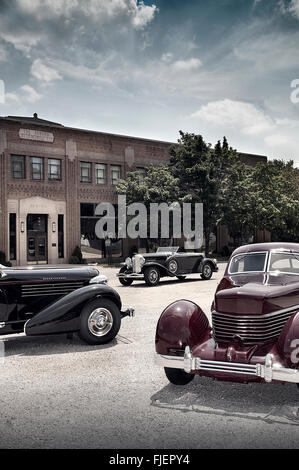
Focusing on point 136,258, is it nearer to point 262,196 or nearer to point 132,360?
point 132,360

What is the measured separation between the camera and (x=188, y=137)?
120ft

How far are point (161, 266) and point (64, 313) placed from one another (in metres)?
10.4

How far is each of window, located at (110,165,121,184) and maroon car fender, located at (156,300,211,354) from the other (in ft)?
107

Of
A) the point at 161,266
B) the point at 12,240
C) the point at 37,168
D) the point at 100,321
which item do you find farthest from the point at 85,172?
the point at 100,321

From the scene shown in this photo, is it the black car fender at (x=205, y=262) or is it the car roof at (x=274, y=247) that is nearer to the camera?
the car roof at (x=274, y=247)

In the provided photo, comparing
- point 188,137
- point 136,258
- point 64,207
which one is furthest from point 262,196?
point 136,258

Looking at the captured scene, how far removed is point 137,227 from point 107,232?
3.02 m

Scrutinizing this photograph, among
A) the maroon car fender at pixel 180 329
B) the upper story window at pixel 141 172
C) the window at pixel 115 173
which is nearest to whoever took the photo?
the maroon car fender at pixel 180 329

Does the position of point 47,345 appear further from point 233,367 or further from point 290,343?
point 290,343

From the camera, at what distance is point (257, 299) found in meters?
5.03

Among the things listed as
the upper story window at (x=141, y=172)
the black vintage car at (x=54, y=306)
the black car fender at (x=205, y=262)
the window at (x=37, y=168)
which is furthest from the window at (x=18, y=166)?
the black vintage car at (x=54, y=306)

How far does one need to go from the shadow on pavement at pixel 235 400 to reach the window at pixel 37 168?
1188 inches

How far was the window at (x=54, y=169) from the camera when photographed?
1363 inches

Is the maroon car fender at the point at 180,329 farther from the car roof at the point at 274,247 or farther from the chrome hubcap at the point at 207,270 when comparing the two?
the chrome hubcap at the point at 207,270
